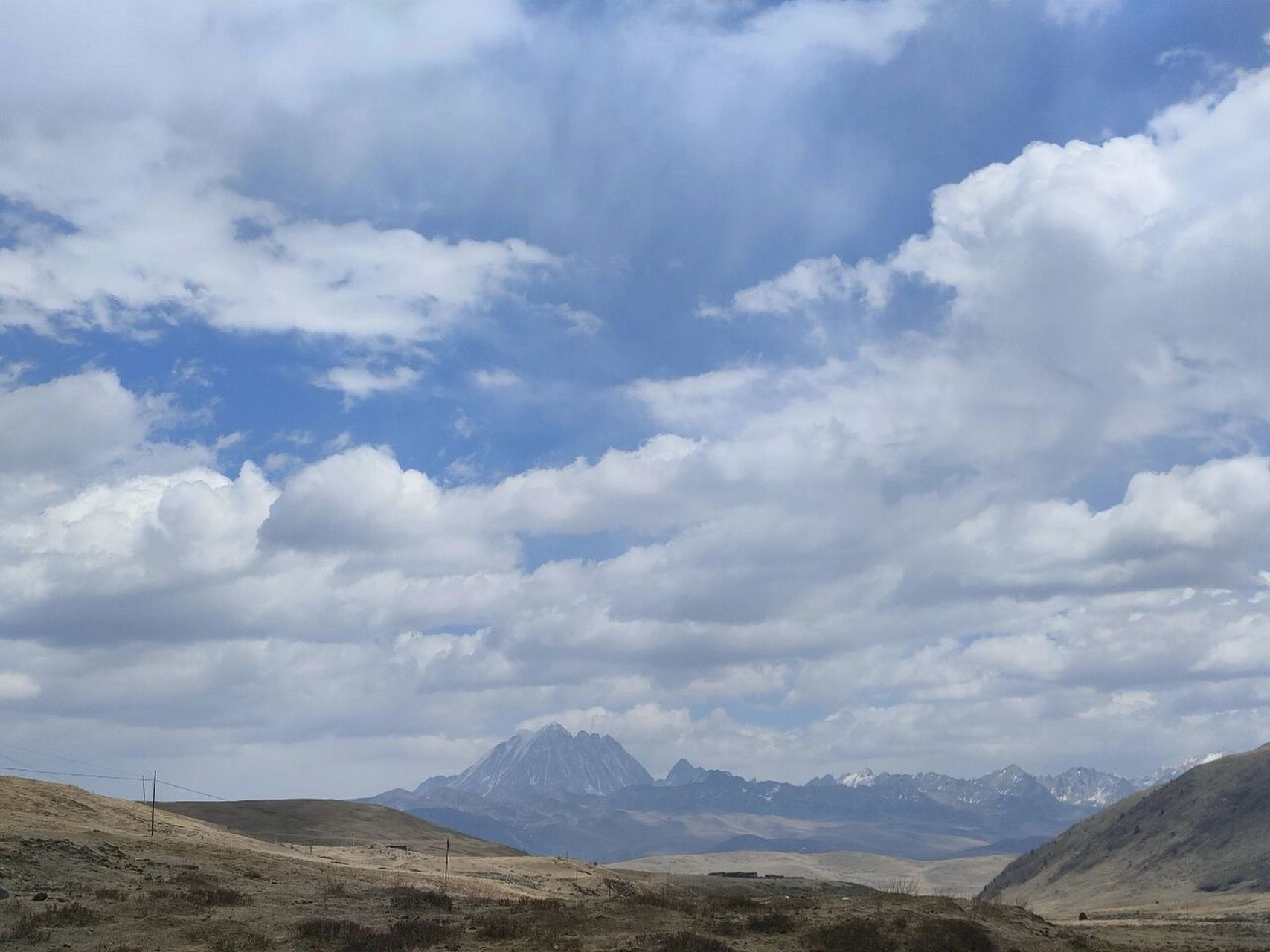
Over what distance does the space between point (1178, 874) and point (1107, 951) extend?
564 ft

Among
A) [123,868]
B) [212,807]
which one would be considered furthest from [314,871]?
[212,807]

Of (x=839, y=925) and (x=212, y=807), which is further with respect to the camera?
(x=212, y=807)

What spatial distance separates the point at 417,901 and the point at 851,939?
832 inches

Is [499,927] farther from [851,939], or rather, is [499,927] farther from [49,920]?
[49,920]

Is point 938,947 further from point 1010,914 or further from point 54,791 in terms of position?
point 54,791

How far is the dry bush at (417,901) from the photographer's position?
1971 inches

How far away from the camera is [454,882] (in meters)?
73.9

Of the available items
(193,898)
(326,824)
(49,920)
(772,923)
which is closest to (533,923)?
(772,923)

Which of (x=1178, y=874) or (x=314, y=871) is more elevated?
(x=314, y=871)

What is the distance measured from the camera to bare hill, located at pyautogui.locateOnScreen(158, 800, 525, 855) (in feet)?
481

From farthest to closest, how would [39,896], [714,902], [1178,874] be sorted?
1. [1178,874]
2. [714,902]
3. [39,896]

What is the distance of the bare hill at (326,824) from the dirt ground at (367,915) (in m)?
73.0

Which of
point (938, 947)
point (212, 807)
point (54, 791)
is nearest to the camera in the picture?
point (938, 947)

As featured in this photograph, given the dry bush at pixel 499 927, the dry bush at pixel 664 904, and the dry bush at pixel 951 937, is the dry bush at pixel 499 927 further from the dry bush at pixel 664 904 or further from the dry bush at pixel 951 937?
the dry bush at pixel 951 937
